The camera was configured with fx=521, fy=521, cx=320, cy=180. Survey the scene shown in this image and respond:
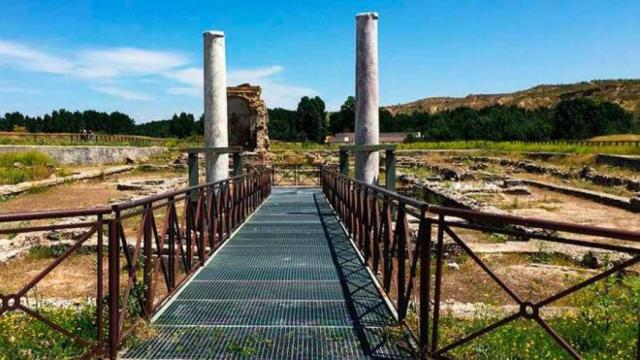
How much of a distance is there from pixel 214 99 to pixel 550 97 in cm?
14552

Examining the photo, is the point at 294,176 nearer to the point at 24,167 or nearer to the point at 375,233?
the point at 24,167

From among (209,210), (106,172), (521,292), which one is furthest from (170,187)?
(521,292)

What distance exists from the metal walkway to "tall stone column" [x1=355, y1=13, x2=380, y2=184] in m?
3.49

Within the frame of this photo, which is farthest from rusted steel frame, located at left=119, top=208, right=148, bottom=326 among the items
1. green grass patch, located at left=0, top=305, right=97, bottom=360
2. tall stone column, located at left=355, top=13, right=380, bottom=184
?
tall stone column, located at left=355, top=13, right=380, bottom=184

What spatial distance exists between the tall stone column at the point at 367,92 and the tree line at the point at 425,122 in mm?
51450

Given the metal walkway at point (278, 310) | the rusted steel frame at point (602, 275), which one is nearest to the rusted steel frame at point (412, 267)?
the metal walkway at point (278, 310)

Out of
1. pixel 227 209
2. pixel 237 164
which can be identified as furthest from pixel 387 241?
pixel 237 164

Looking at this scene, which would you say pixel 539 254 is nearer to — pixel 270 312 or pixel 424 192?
pixel 270 312

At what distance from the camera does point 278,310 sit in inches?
204

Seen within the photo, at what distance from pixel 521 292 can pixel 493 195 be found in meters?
12.7

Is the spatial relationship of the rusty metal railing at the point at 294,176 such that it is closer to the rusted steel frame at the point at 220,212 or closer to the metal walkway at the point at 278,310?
the rusted steel frame at the point at 220,212

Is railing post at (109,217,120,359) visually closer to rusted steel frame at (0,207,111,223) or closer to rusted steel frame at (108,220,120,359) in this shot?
rusted steel frame at (108,220,120,359)

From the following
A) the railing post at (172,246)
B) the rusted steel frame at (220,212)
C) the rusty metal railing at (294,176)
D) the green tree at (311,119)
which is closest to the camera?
the railing post at (172,246)

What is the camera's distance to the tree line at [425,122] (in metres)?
67.5
